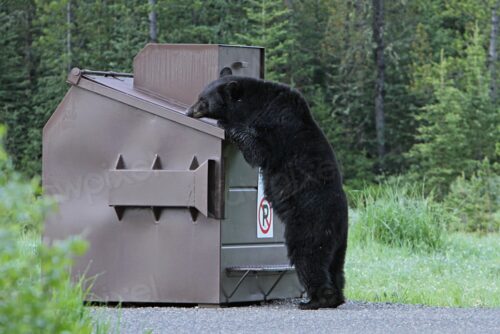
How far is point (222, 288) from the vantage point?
7980mm

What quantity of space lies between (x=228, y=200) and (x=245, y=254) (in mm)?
425

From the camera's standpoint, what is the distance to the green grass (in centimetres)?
Answer: 961

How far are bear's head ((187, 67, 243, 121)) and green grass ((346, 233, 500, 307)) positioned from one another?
7.61ft

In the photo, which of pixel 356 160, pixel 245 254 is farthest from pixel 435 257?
pixel 356 160

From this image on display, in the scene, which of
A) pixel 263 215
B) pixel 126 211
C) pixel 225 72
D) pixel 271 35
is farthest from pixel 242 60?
pixel 271 35

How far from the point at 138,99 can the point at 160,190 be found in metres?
0.66

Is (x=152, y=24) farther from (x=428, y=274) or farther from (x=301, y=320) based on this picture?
(x=301, y=320)

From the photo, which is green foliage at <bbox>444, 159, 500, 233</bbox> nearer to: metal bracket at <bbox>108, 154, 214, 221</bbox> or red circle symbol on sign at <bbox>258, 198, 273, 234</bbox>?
red circle symbol on sign at <bbox>258, 198, 273, 234</bbox>

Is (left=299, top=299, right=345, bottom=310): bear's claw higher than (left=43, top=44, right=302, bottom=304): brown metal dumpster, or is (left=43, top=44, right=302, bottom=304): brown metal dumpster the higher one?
(left=43, top=44, right=302, bottom=304): brown metal dumpster

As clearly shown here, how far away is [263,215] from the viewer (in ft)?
27.9

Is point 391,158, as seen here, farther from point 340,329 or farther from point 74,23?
point 340,329

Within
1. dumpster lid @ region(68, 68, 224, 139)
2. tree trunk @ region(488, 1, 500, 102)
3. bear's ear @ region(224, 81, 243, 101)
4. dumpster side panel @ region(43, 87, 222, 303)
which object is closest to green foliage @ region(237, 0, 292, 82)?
tree trunk @ region(488, 1, 500, 102)

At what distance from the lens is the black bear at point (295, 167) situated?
304 inches

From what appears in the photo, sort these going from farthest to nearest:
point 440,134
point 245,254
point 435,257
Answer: point 440,134 → point 435,257 → point 245,254
